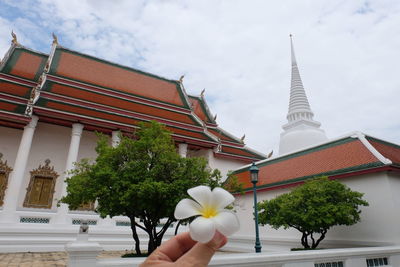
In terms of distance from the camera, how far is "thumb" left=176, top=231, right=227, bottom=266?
88cm

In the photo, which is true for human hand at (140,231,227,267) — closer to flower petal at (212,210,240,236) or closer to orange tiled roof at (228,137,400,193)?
flower petal at (212,210,240,236)

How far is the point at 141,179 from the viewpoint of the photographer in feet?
22.8

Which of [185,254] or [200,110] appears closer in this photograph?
[185,254]

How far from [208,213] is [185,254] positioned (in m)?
0.18

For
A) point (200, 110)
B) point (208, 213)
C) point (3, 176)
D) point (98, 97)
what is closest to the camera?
point (208, 213)

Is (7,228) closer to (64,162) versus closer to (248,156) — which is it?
(64,162)

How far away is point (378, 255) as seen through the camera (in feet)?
22.5

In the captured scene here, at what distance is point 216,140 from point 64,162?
31.4ft

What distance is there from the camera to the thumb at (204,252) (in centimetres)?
88

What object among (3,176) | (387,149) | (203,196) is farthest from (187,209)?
(3,176)

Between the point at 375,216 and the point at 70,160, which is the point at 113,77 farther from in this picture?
the point at 375,216

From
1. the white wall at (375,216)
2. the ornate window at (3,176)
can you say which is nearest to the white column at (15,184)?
the ornate window at (3,176)

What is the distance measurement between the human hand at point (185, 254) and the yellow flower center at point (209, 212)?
0.21 ft

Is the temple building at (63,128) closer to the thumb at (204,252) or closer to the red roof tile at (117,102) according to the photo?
the red roof tile at (117,102)
